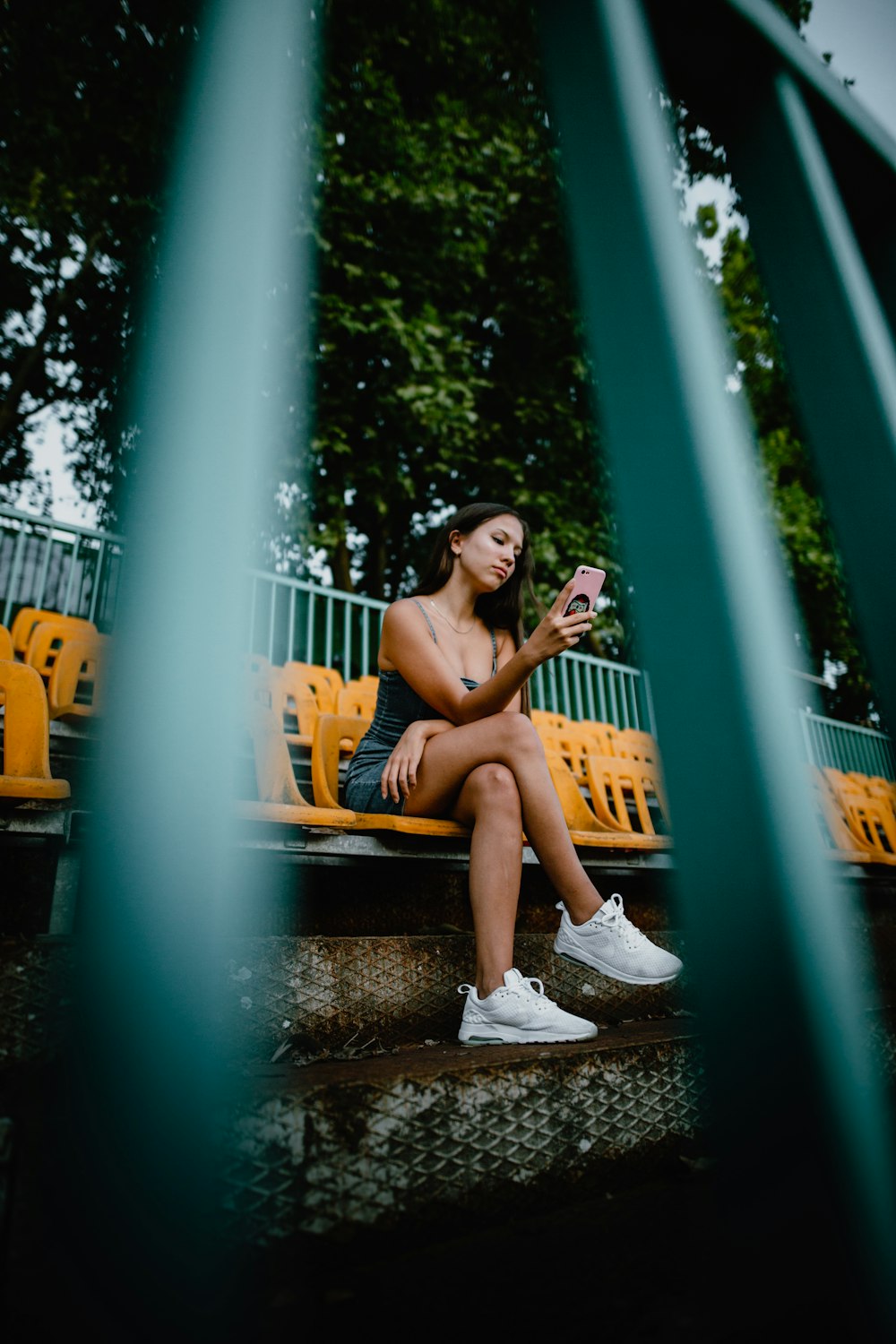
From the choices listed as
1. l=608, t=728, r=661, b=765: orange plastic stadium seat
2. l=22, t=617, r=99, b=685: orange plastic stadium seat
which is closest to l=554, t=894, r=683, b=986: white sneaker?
l=608, t=728, r=661, b=765: orange plastic stadium seat

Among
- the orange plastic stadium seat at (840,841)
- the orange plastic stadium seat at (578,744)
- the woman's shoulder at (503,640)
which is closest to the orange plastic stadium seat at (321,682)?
the orange plastic stadium seat at (578,744)

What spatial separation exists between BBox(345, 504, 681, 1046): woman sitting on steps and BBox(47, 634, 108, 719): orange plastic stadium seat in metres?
Result: 1.33

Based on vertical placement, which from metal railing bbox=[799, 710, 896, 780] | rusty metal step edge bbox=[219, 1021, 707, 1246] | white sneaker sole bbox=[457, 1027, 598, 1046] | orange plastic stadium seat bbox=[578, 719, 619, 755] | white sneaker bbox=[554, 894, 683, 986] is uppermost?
metal railing bbox=[799, 710, 896, 780]

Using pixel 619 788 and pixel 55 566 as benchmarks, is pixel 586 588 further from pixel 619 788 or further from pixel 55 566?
pixel 55 566

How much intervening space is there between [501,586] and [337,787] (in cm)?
82

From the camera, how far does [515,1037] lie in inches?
59.4

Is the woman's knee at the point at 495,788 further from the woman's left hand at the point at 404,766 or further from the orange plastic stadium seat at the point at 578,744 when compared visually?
the orange plastic stadium seat at the point at 578,744

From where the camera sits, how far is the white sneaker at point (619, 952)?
170 cm

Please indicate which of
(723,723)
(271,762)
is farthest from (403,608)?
(723,723)

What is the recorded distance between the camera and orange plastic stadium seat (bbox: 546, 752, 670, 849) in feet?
8.00

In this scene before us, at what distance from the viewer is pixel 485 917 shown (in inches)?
64.4

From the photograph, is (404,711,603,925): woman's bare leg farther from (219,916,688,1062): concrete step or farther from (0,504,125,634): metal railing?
(0,504,125,634): metal railing

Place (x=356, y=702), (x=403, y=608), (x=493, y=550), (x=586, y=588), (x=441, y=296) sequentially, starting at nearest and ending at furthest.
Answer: (x=586, y=588)
(x=403, y=608)
(x=493, y=550)
(x=356, y=702)
(x=441, y=296)

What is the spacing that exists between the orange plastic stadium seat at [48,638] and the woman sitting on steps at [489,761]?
2947mm
